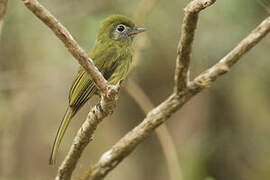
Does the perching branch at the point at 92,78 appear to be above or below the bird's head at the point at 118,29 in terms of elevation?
below

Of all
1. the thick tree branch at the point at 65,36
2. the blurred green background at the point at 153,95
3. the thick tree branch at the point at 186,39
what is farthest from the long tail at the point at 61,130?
the blurred green background at the point at 153,95

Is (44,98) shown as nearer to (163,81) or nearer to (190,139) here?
(163,81)

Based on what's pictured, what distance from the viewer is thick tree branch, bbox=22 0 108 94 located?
262 cm

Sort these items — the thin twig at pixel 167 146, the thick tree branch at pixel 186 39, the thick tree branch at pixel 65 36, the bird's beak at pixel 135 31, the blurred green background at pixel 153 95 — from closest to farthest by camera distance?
the thick tree branch at pixel 65 36, the thick tree branch at pixel 186 39, the thin twig at pixel 167 146, the bird's beak at pixel 135 31, the blurred green background at pixel 153 95

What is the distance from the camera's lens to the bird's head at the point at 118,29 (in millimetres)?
4699

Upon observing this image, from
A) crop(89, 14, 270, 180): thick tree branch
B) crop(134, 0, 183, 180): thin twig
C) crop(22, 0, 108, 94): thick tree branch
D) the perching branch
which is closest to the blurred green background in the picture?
crop(134, 0, 183, 180): thin twig

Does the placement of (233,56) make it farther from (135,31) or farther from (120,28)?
(120,28)

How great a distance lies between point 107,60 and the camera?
425cm

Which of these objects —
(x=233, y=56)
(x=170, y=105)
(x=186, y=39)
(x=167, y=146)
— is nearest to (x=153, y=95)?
(x=167, y=146)

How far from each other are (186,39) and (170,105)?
543mm

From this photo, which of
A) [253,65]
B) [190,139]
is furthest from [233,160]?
[253,65]

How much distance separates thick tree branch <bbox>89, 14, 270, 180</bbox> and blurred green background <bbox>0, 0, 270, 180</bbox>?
2.23 metres

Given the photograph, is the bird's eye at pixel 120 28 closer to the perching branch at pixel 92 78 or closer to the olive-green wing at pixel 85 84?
the olive-green wing at pixel 85 84

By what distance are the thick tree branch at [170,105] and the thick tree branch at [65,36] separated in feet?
1.72
